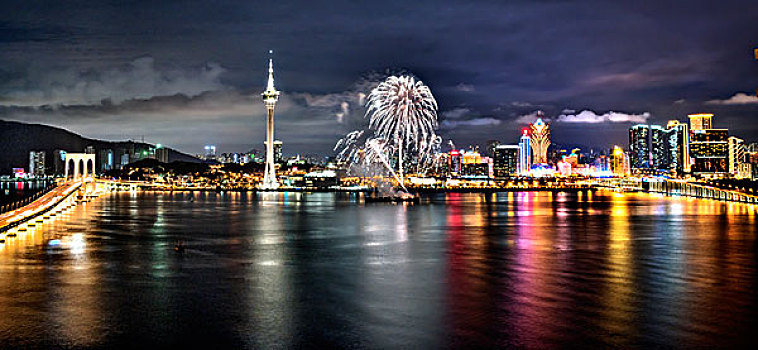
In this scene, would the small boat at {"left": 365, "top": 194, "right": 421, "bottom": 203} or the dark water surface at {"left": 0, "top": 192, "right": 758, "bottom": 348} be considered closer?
the dark water surface at {"left": 0, "top": 192, "right": 758, "bottom": 348}

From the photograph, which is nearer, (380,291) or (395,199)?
(380,291)

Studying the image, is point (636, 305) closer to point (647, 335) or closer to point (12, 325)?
point (647, 335)

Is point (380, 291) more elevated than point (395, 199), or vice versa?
point (395, 199)

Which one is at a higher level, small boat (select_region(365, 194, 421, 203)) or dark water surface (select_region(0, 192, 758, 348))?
small boat (select_region(365, 194, 421, 203))

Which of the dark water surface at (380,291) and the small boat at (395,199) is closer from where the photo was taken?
the dark water surface at (380,291)

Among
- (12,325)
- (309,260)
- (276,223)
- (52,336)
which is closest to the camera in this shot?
→ (52,336)

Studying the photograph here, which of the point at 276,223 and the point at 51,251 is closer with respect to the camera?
the point at 51,251

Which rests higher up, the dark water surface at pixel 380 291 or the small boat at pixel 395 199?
the small boat at pixel 395 199

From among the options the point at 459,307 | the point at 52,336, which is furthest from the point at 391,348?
the point at 52,336
